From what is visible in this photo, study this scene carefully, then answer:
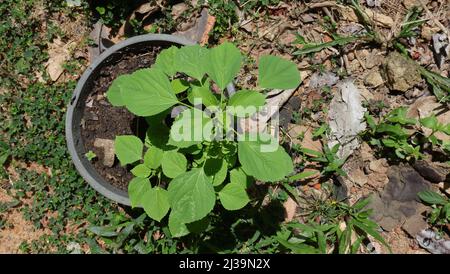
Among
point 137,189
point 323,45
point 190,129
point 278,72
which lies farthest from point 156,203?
point 323,45

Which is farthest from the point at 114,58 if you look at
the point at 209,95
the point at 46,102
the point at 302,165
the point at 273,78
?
the point at 302,165

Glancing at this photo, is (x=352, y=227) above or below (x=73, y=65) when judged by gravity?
below

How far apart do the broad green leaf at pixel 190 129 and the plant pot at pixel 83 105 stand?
0.78 meters

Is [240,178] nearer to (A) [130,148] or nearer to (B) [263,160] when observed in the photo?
(B) [263,160]

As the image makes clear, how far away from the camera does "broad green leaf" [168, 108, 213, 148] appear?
169 centimetres

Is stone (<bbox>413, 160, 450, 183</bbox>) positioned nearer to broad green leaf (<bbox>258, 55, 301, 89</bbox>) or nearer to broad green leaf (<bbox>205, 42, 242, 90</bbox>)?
broad green leaf (<bbox>258, 55, 301, 89</bbox>)

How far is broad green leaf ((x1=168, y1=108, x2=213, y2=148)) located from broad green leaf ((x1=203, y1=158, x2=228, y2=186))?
0.79 ft

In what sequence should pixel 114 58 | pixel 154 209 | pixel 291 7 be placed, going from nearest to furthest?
pixel 154 209 → pixel 114 58 → pixel 291 7

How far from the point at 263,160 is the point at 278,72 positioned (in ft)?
1.16

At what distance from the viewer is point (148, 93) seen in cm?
179

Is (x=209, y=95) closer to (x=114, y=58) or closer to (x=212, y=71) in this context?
(x=212, y=71)

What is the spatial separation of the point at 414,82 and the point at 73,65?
2043 mm

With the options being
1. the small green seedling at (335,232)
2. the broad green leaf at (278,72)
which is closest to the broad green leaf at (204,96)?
the broad green leaf at (278,72)

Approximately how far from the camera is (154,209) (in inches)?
80.2
